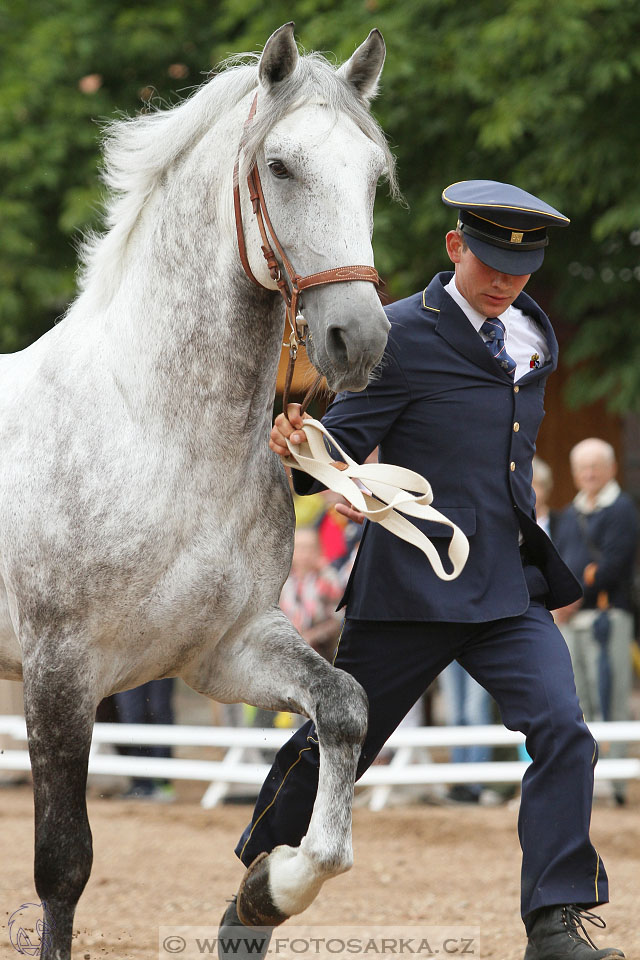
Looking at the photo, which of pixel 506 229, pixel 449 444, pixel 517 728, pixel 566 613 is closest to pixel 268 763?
pixel 566 613

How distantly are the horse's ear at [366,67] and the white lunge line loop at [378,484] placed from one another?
3.26ft

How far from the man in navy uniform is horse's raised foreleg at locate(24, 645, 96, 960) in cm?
59

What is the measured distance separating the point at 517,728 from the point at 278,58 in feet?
6.73

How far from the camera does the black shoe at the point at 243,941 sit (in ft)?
13.4

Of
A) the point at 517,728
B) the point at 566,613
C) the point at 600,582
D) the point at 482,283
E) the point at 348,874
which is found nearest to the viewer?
the point at 517,728

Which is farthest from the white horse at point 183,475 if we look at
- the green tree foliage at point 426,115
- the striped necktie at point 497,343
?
the green tree foliage at point 426,115

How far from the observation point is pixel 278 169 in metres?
3.56

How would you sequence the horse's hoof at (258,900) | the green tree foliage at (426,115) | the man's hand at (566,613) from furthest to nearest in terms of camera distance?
the green tree foliage at (426,115) → the man's hand at (566,613) → the horse's hoof at (258,900)

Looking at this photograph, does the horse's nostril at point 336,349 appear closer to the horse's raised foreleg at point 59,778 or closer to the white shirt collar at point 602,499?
the horse's raised foreleg at point 59,778

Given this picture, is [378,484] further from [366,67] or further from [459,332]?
[366,67]

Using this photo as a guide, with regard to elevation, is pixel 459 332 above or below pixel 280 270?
below

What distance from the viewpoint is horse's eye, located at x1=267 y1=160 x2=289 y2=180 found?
3555 mm

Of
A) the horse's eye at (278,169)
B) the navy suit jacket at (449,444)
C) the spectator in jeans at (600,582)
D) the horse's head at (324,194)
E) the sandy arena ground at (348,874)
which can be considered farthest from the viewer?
the spectator in jeans at (600,582)

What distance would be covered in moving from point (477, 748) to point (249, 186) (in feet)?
18.4
